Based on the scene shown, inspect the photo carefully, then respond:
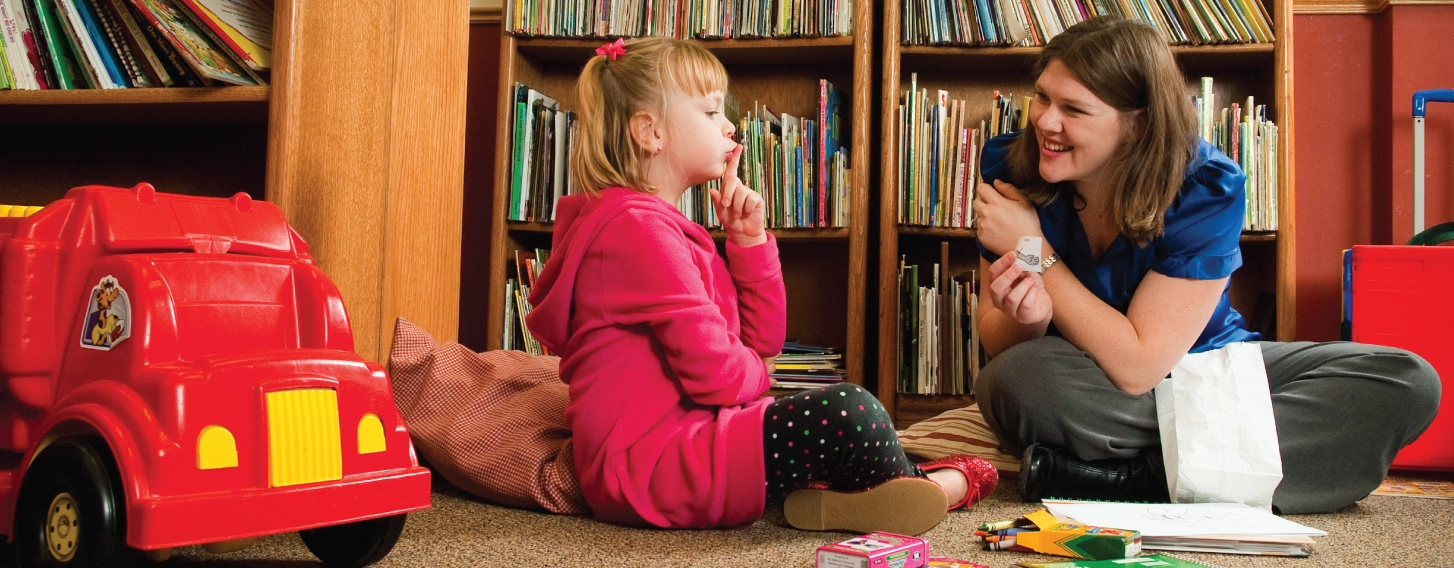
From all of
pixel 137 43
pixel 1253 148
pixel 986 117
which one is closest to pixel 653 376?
pixel 137 43

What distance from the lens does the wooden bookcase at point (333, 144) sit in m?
1.31

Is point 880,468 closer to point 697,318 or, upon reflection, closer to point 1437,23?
point 697,318

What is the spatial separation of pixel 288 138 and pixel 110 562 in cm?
69

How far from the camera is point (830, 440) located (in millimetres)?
1039

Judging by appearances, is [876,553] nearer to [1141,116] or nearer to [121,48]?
[1141,116]

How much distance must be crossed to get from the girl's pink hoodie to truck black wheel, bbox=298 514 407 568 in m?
0.27

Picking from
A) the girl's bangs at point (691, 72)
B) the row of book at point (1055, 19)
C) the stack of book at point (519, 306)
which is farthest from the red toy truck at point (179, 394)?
the row of book at point (1055, 19)

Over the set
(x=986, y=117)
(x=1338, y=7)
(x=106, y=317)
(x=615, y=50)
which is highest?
(x=1338, y=7)

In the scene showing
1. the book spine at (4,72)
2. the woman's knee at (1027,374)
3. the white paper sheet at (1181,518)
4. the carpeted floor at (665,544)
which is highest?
the book spine at (4,72)

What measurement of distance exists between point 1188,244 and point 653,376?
739 mm

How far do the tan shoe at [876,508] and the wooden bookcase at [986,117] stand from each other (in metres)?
1.02

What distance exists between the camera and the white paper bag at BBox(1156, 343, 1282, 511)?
1275 millimetres

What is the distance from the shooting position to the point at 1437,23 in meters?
2.13

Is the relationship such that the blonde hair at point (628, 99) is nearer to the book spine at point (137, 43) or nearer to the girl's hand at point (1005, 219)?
the girl's hand at point (1005, 219)
